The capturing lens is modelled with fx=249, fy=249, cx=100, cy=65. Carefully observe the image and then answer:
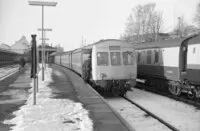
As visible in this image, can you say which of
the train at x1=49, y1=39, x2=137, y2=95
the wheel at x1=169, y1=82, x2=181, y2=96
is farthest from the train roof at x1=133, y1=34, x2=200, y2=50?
the train at x1=49, y1=39, x2=137, y2=95

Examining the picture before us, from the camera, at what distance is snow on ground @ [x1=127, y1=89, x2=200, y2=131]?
886 centimetres

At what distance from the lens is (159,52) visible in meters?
15.7

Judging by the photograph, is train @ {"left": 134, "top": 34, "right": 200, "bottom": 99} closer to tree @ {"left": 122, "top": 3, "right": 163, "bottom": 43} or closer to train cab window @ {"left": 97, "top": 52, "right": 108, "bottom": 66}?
train cab window @ {"left": 97, "top": 52, "right": 108, "bottom": 66}

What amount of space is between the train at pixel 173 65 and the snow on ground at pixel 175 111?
3.46 feet

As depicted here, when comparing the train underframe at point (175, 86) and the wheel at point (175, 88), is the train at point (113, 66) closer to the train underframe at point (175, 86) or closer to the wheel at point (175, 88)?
the wheel at point (175, 88)

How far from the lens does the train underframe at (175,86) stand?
12560 millimetres

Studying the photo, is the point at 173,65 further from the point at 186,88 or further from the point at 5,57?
the point at 5,57

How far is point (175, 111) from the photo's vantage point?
425 inches

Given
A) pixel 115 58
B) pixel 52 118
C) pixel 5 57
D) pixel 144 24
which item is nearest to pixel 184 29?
pixel 144 24

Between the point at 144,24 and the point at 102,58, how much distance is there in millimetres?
43422

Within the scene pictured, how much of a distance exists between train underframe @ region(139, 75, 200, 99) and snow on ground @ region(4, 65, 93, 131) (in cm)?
620

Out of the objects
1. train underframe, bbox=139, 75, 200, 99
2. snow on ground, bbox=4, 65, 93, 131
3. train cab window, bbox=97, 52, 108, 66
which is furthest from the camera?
train cab window, bbox=97, 52, 108, 66

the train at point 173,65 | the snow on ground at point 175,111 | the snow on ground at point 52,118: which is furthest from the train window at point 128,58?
the snow on ground at point 52,118

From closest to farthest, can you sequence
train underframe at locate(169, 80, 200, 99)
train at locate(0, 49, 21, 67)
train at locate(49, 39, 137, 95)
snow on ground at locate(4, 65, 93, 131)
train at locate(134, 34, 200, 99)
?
snow on ground at locate(4, 65, 93, 131) → train at locate(134, 34, 200, 99) → train underframe at locate(169, 80, 200, 99) → train at locate(49, 39, 137, 95) → train at locate(0, 49, 21, 67)
